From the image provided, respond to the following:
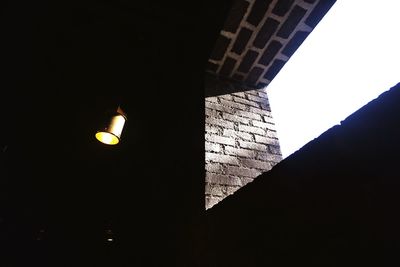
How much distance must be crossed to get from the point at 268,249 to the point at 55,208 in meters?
2.36

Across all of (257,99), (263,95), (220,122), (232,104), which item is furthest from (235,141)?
(263,95)

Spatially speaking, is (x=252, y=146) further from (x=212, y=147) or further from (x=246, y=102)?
(x=246, y=102)

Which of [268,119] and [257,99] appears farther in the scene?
[257,99]

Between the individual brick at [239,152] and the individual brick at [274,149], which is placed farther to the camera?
the individual brick at [274,149]

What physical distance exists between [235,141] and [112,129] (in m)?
1.05

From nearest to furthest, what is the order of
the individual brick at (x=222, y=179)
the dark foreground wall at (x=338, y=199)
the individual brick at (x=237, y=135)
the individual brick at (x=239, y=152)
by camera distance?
the dark foreground wall at (x=338, y=199) < the individual brick at (x=222, y=179) < the individual brick at (x=239, y=152) < the individual brick at (x=237, y=135)

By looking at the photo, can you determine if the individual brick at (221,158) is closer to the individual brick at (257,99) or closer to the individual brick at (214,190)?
the individual brick at (214,190)

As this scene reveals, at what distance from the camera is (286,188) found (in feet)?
2.89

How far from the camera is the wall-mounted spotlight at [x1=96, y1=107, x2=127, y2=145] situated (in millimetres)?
2127

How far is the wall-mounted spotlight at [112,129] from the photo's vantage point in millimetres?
2127

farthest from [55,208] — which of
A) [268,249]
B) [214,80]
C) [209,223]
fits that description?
[268,249]

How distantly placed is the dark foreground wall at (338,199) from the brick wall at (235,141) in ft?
2.38

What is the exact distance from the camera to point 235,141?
2.04m

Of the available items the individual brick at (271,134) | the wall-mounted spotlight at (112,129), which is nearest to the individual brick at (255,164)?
the individual brick at (271,134)
